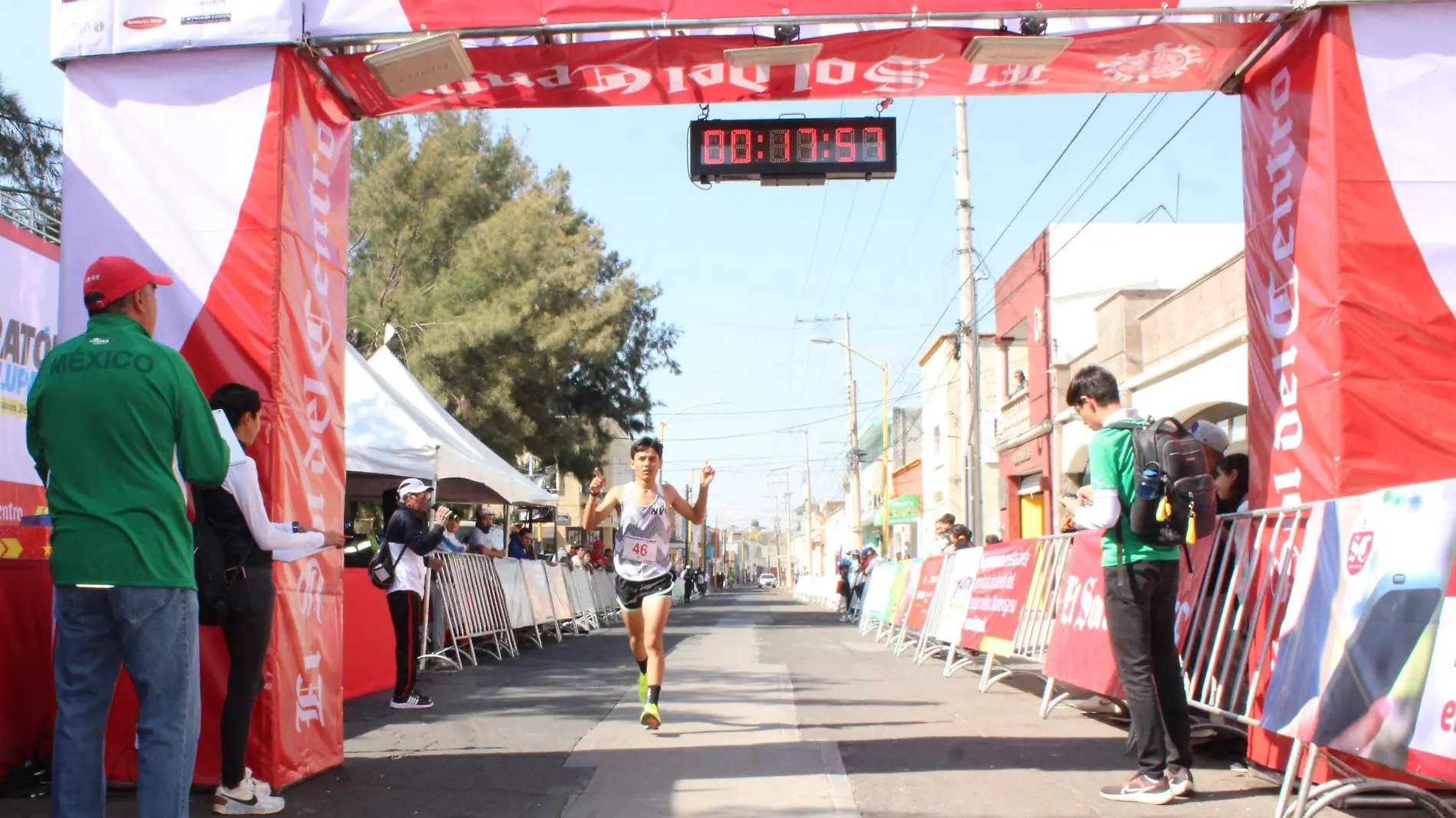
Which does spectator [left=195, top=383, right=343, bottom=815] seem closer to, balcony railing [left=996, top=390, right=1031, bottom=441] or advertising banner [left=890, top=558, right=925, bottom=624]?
→ advertising banner [left=890, top=558, right=925, bottom=624]

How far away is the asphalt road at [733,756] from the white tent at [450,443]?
3.45 meters

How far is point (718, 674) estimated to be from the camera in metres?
12.0

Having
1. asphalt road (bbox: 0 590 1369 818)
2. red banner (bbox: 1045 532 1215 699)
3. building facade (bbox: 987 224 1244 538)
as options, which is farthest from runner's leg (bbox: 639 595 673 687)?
building facade (bbox: 987 224 1244 538)

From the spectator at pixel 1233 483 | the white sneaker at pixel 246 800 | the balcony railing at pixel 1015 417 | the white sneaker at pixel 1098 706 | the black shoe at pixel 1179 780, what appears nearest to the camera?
the white sneaker at pixel 246 800

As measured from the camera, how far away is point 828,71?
6.73m

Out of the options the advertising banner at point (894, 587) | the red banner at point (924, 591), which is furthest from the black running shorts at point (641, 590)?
the advertising banner at point (894, 587)

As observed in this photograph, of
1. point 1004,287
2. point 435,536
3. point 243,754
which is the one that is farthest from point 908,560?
point 1004,287

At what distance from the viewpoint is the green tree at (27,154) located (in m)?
17.6

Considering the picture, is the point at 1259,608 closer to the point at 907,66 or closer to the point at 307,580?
the point at 907,66

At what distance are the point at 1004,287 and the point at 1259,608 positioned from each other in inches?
1127

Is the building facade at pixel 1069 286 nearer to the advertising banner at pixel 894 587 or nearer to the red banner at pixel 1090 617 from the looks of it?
the advertising banner at pixel 894 587

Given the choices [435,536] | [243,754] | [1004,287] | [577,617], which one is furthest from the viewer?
[1004,287]

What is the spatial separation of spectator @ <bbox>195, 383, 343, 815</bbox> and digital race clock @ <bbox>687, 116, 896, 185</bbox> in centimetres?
380

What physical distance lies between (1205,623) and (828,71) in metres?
3.54
